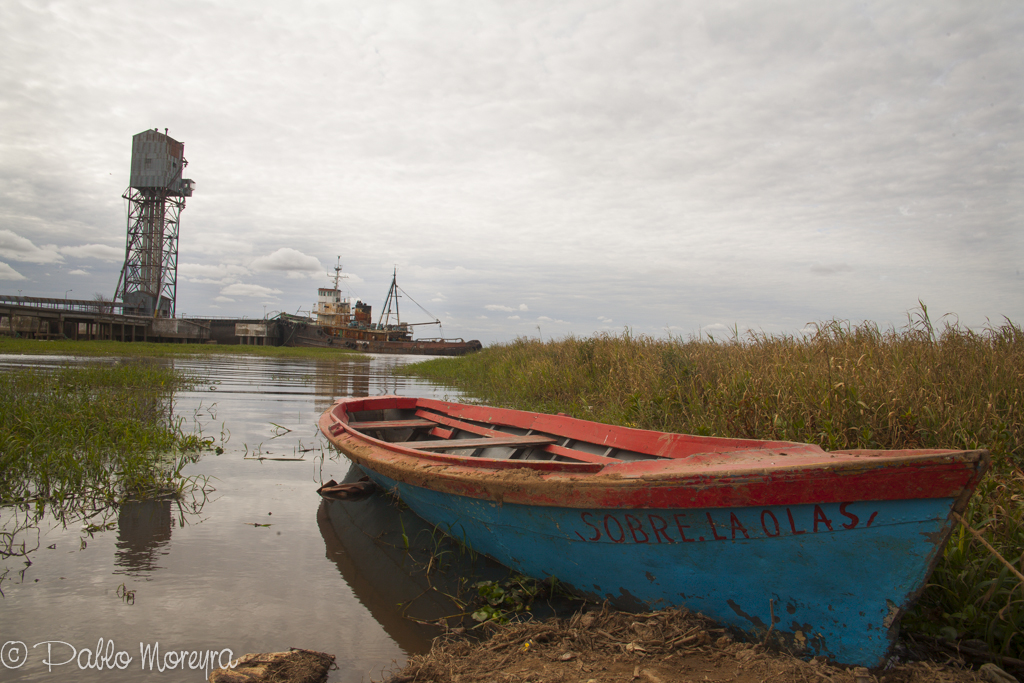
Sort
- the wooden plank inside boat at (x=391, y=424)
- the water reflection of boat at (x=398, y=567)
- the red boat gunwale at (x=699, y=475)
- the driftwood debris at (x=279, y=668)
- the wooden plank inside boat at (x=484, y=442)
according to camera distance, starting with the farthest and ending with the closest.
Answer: the wooden plank inside boat at (x=391, y=424) < the wooden plank inside boat at (x=484, y=442) < the water reflection of boat at (x=398, y=567) < the driftwood debris at (x=279, y=668) < the red boat gunwale at (x=699, y=475)

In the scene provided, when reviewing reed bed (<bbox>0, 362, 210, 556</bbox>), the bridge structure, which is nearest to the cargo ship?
the bridge structure

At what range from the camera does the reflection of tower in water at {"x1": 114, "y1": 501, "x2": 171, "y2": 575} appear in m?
3.44

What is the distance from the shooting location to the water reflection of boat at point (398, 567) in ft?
9.98

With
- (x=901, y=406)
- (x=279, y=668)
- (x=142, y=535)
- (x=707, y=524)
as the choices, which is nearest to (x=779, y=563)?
(x=707, y=524)

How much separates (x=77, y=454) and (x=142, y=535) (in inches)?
86.5

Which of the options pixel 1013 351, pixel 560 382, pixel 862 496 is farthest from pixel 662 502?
pixel 560 382

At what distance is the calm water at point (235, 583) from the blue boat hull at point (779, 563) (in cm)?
114

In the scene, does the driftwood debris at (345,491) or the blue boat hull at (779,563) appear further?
the driftwood debris at (345,491)

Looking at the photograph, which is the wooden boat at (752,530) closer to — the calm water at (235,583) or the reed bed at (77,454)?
the calm water at (235,583)

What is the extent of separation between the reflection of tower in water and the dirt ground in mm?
2169

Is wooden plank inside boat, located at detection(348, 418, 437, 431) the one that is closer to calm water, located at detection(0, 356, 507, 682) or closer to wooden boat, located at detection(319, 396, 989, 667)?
calm water, located at detection(0, 356, 507, 682)

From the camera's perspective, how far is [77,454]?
208 inches

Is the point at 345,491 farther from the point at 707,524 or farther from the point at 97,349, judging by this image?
the point at 97,349

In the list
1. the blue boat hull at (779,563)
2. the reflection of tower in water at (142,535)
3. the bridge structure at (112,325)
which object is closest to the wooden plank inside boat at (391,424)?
the reflection of tower in water at (142,535)
